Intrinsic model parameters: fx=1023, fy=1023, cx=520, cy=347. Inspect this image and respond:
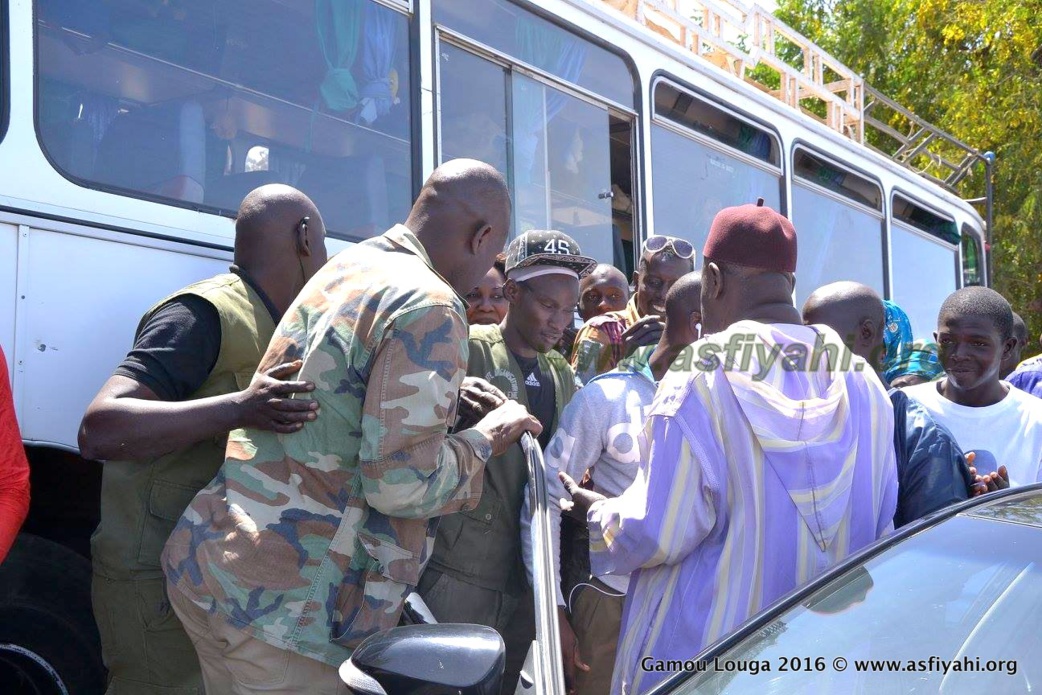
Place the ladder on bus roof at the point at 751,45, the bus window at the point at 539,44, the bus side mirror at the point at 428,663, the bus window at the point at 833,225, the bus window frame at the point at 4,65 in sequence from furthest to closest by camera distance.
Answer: the bus window at the point at 833,225
the ladder on bus roof at the point at 751,45
the bus window at the point at 539,44
the bus window frame at the point at 4,65
the bus side mirror at the point at 428,663

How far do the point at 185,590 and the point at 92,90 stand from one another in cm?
149

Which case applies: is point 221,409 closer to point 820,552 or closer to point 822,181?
point 820,552

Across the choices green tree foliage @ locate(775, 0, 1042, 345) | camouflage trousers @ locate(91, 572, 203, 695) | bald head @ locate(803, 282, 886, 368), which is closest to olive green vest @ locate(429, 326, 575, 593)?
camouflage trousers @ locate(91, 572, 203, 695)

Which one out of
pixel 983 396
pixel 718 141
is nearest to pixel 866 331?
pixel 983 396

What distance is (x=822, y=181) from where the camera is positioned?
6.68 meters

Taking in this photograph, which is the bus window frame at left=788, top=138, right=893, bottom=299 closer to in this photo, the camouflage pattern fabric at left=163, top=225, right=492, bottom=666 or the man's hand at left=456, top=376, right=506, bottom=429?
the man's hand at left=456, top=376, right=506, bottom=429

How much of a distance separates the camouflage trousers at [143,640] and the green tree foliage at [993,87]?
12.1 metres

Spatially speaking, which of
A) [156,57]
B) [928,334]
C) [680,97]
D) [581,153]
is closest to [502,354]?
[156,57]

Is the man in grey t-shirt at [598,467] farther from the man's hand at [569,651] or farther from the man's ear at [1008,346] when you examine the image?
the man's ear at [1008,346]

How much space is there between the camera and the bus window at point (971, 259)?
29.9 feet

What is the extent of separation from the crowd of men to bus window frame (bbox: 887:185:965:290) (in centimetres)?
549

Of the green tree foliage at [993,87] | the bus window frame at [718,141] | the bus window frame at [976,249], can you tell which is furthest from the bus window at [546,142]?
the green tree foliage at [993,87]

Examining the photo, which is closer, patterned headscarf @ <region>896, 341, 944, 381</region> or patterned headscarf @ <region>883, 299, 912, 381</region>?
patterned headscarf @ <region>883, 299, 912, 381</region>

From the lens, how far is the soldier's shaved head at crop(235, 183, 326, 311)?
106 inches
